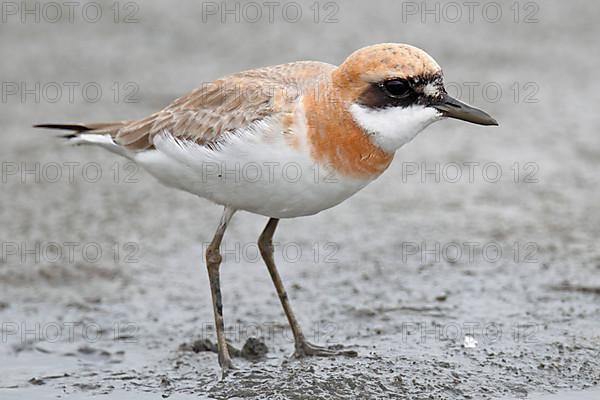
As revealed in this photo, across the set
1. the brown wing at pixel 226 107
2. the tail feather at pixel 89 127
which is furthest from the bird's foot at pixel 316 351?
the tail feather at pixel 89 127

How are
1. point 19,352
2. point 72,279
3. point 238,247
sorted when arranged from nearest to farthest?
point 19,352 < point 72,279 < point 238,247

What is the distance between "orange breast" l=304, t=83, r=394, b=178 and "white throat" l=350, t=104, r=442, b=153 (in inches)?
1.9

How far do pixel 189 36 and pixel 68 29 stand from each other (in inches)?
63.3

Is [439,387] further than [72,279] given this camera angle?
No

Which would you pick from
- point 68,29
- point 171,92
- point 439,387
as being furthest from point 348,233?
point 68,29

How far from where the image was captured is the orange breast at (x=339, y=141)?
6.34 m

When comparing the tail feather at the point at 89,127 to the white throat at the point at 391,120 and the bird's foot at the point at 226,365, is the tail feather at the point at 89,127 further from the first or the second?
the white throat at the point at 391,120

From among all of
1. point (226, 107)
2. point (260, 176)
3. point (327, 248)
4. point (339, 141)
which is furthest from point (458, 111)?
point (327, 248)

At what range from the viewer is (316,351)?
725 cm

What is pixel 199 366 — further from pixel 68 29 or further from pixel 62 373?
pixel 68 29

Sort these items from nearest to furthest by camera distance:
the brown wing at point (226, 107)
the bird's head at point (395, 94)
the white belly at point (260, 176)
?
the bird's head at point (395, 94), the white belly at point (260, 176), the brown wing at point (226, 107)

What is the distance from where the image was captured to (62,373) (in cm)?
723

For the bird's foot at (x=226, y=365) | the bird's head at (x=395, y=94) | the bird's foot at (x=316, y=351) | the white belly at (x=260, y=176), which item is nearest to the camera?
the bird's head at (x=395, y=94)

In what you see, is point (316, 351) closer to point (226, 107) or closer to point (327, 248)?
point (226, 107)
